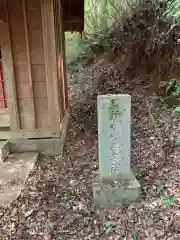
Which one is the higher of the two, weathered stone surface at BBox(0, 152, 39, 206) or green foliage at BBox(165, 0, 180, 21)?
green foliage at BBox(165, 0, 180, 21)

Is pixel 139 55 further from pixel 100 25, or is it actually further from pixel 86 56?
pixel 86 56

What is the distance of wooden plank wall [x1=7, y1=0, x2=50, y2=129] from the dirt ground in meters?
0.92

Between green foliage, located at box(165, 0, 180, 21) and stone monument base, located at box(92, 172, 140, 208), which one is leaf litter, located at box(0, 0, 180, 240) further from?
green foliage, located at box(165, 0, 180, 21)

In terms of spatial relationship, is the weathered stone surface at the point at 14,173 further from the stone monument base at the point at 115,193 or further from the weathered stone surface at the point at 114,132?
the weathered stone surface at the point at 114,132

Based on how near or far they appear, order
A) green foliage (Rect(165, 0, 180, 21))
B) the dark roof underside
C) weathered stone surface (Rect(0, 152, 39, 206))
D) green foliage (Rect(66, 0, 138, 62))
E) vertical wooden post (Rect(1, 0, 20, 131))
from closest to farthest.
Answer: weathered stone surface (Rect(0, 152, 39, 206))
green foliage (Rect(165, 0, 180, 21))
vertical wooden post (Rect(1, 0, 20, 131))
the dark roof underside
green foliage (Rect(66, 0, 138, 62))

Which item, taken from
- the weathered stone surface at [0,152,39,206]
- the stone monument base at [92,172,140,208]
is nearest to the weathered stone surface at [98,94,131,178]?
the stone monument base at [92,172,140,208]

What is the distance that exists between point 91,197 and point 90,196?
0.11ft

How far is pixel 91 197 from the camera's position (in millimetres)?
4656

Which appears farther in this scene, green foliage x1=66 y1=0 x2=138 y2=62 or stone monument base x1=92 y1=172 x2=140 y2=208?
green foliage x1=66 y1=0 x2=138 y2=62

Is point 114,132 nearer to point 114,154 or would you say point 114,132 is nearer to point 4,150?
point 114,154

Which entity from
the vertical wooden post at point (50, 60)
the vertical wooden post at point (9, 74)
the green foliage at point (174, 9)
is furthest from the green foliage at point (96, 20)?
the vertical wooden post at point (9, 74)

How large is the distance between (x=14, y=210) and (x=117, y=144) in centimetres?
172

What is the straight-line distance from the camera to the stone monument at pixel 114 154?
4121 millimetres

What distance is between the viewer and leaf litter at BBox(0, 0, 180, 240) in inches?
152
